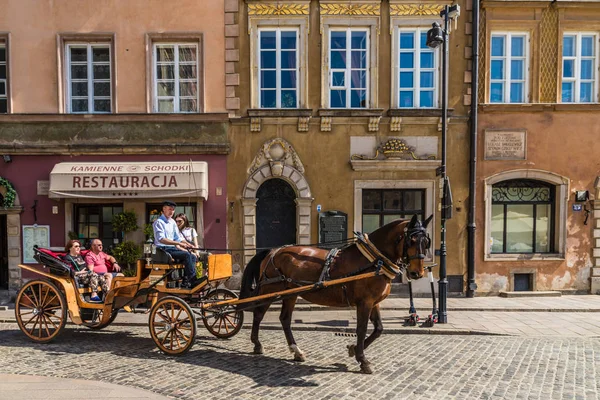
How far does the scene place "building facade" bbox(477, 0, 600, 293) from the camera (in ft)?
36.7

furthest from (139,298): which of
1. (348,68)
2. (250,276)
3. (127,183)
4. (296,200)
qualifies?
(348,68)

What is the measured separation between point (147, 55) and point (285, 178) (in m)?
4.98

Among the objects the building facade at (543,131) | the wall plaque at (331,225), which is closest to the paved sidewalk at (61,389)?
the wall plaque at (331,225)

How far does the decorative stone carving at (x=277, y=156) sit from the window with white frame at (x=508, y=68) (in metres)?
5.81

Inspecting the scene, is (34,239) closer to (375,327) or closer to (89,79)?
(89,79)

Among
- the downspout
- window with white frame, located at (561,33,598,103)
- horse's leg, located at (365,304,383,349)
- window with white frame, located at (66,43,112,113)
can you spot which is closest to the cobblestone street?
horse's leg, located at (365,304,383,349)

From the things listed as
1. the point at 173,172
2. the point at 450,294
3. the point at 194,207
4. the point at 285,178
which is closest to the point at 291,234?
the point at 285,178

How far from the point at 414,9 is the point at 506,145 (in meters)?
4.51

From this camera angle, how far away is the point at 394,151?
11.0 meters

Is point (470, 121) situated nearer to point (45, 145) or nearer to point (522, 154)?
point (522, 154)

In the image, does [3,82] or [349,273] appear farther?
[3,82]

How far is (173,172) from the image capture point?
10516 millimetres

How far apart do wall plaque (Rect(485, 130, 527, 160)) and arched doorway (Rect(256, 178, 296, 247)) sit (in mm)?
5585

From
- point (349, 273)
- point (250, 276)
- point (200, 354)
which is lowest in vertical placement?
point (200, 354)
